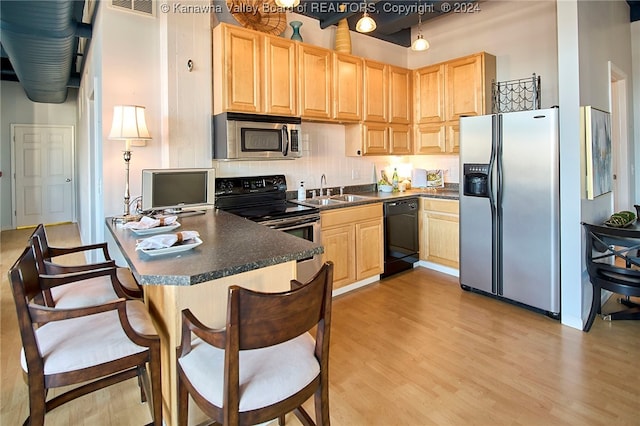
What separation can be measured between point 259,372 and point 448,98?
156 inches

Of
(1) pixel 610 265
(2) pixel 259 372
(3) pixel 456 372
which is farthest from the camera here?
(1) pixel 610 265

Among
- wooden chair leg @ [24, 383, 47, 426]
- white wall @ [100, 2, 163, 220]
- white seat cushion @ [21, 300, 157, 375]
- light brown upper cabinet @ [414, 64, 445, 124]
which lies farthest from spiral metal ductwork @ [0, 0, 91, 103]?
light brown upper cabinet @ [414, 64, 445, 124]

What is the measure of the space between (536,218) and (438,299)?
44.0 inches

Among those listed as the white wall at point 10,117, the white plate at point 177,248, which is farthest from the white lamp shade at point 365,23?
the white wall at point 10,117

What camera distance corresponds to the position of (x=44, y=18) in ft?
10.7

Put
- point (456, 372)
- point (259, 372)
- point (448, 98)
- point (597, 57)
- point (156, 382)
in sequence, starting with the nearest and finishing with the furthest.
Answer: point (259, 372)
point (156, 382)
point (456, 372)
point (597, 57)
point (448, 98)

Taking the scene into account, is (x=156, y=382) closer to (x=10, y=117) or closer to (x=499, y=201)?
(x=499, y=201)

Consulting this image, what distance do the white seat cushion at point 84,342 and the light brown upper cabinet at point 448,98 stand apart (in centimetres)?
383

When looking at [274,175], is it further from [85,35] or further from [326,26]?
[85,35]

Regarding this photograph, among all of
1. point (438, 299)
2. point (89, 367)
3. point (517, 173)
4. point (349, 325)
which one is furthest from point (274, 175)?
point (89, 367)

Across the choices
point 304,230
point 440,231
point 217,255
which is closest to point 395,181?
point 440,231

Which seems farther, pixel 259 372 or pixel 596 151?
pixel 596 151

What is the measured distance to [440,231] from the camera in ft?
13.8

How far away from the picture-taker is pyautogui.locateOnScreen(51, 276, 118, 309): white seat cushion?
1.86m
